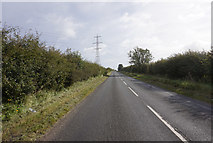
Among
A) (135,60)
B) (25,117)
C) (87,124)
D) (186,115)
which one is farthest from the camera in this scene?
(135,60)

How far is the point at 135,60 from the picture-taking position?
5347cm

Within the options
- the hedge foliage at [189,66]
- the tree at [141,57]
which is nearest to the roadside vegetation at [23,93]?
the hedge foliage at [189,66]

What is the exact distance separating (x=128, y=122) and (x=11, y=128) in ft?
12.7

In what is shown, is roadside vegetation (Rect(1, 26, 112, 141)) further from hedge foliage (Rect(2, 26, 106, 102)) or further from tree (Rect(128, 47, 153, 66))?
tree (Rect(128, 47, 153, 66))

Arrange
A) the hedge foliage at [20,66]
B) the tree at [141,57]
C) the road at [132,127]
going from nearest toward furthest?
the road at [132,127] < the hedge foliage at [20,66] < the tree at [141,57]

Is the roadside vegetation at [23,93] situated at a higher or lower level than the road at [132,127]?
higher

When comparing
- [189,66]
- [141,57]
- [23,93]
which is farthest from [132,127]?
[141,57]

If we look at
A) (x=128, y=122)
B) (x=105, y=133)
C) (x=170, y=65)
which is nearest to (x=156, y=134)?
(x=128, y=122)

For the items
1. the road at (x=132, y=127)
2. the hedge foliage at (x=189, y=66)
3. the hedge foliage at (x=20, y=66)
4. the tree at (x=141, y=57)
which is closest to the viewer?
the road at (x=132, y=127)

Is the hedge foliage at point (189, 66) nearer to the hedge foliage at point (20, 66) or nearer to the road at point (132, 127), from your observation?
the road at point (132, 127)

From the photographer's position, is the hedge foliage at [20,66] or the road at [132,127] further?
the hedge foliage at [20,66]

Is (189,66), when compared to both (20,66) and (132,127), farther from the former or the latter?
(20,66)

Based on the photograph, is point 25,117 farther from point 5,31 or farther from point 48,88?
point 5,31

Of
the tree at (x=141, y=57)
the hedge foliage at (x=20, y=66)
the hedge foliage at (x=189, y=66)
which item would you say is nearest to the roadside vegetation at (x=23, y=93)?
the hedge foliage at (x=20, y=66)
